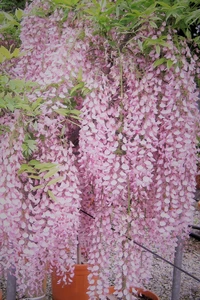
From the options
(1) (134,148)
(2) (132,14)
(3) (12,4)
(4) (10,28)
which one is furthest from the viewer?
(3) (12,4)

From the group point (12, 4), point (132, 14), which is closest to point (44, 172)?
point (132, 14)

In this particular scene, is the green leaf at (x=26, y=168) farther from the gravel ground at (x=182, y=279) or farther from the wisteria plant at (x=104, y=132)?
the gravel ground at (x=182, y=279)

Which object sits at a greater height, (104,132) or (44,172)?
(104,132)

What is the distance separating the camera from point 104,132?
4.98 ft

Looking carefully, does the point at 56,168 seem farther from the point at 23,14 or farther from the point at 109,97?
the point at 23,14

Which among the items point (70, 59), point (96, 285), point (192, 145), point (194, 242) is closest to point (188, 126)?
point (192, 145)

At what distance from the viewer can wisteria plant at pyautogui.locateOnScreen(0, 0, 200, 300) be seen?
56.9 inches

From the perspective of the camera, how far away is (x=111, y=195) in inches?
60.3

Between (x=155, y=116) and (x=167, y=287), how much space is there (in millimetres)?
2232

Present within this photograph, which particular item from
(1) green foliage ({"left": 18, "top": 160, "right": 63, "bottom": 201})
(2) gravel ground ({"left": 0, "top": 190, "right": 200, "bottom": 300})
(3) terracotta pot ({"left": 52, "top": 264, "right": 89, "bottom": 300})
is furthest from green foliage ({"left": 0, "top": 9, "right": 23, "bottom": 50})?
(2) gravel ground ({"left": 0, "top": 190, "right": 200, "bottom": 300})

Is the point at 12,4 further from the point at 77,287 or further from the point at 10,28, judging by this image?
the point at 77,287

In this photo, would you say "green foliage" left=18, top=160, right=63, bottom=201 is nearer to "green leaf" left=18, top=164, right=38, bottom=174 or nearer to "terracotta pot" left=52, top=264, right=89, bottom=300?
"green leaf" left=18, top=164, right=38, bottom=174

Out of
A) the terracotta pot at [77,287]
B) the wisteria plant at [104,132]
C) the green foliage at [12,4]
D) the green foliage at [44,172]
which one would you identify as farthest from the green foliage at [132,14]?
the green foliage at [12,4]

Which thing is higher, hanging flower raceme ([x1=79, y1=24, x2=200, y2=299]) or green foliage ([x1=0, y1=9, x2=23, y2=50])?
green foliage ([x1=0, y1=9, x2=23, y2=50])
